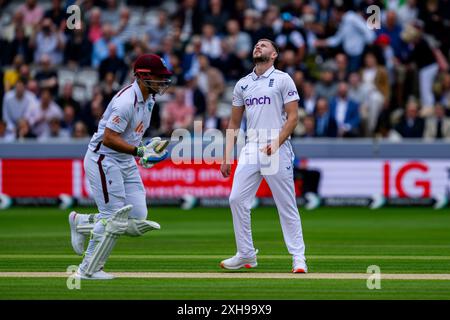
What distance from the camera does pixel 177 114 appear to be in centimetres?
2056

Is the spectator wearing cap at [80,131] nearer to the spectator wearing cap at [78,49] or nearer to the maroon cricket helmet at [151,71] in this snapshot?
the spectator wearing cap at [78,49]

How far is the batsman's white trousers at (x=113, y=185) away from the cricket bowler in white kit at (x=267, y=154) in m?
0.89

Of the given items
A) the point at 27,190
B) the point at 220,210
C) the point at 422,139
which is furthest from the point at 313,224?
the point at 27,190

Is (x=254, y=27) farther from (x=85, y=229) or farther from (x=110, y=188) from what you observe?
(x=110, y=188)

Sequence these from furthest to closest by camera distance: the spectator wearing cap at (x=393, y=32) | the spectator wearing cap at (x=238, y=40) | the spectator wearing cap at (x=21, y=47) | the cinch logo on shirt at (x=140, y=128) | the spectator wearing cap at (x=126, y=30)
→ the spectator wearing cap at (x=126, y=30)
the spectator wearing cap at (x=21, y=47)
the spectator wearing cap at (x=238, y=40)
the spectator wearing cap at (x=393, y=32)
the cinch logo on shirt at (x=140, y=128)

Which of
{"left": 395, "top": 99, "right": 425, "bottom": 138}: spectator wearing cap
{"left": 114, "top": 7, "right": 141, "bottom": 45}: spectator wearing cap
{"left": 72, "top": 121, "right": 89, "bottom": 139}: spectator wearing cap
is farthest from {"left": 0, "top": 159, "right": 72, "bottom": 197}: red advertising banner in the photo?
{"left": 395, "top": 99, "right": 425, "bottom": 138}: spectator wearing cap

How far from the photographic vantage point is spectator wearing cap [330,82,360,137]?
20245 millimetres

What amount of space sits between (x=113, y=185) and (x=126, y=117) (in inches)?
24.6

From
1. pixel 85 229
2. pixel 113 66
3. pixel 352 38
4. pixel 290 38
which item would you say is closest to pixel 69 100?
pixel 113 66

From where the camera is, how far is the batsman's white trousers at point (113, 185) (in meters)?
9.54

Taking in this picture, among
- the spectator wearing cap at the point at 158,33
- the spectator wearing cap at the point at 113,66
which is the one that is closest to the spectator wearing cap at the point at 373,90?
the spectator wearing cap at the point at 158,33

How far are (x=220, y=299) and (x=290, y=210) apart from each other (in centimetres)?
207

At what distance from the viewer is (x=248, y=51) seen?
2211 centimetres

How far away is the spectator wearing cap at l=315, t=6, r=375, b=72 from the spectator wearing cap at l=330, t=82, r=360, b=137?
5.20 feet
